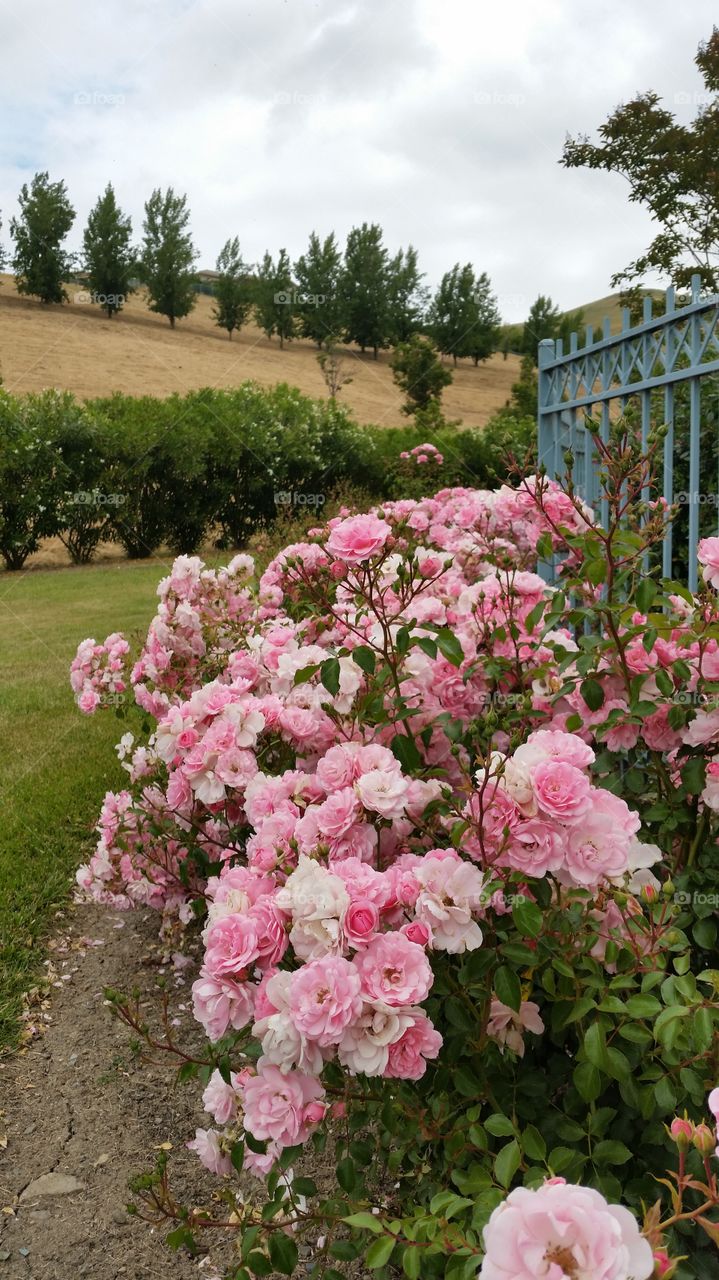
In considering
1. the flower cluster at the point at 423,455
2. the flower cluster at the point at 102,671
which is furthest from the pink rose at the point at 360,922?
the flower cluster at the point at 423,455

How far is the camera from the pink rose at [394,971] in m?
1.12

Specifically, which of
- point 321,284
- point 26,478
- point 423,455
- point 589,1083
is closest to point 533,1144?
point 589,1083

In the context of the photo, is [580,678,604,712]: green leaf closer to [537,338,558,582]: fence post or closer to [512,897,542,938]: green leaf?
[512,897,542,938]: green leaf

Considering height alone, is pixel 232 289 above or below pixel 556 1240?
above

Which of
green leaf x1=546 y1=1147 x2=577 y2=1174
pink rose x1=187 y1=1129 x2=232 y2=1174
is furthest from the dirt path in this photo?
green leaf x1=546 y1=1147 x2=577 y2=1174

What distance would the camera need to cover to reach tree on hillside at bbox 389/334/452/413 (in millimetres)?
33219

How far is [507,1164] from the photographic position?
107 centimetres

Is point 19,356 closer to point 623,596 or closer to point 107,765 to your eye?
point 107,765

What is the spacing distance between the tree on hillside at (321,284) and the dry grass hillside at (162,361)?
6.85 ft

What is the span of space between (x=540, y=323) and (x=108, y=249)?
20460 millimetres

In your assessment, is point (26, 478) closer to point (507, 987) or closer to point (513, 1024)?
point (513, 1024)

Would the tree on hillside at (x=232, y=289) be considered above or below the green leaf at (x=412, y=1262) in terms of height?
above

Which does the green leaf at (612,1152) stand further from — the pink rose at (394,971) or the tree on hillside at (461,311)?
the tree on hillside at (461,311)

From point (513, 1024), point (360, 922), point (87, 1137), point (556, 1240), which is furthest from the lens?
point (87, 1137)
